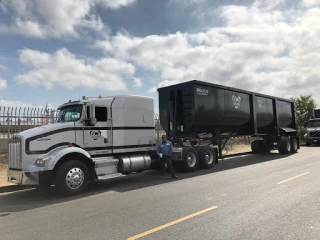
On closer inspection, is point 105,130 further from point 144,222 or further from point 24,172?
point 144,222

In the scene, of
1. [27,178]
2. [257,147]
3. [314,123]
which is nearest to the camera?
[27,178]

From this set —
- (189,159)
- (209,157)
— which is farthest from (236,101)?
(189,159)

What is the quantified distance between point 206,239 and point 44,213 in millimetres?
3782

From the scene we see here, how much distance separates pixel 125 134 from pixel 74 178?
8.40 ft

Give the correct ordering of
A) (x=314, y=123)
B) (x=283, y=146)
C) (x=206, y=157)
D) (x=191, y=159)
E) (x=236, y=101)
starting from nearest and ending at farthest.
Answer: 1. (x=191, y=159)
2. (x=206, y=157)
3. (x=236, y=101)
4. (x=283, y=146)
5. (x=314, y=123)

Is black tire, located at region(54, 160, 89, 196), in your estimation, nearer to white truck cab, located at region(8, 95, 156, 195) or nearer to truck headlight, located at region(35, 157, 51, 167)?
white truck cab, located at region(8, 95, 156, 195)

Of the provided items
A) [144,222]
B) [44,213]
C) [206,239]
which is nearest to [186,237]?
[206,239]

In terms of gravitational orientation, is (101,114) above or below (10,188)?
above

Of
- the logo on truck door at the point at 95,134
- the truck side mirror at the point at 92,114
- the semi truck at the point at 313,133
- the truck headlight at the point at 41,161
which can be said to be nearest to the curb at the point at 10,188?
the truck headlight at the point at 41,161

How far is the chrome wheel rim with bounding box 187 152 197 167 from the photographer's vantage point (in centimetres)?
1180

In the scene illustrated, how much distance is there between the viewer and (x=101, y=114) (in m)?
9.51

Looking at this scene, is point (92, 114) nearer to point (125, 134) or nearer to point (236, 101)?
point (125, 134)

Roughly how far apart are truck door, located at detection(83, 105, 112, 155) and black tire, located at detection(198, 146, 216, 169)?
4432mm

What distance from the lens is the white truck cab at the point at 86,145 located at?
26.1 ft
